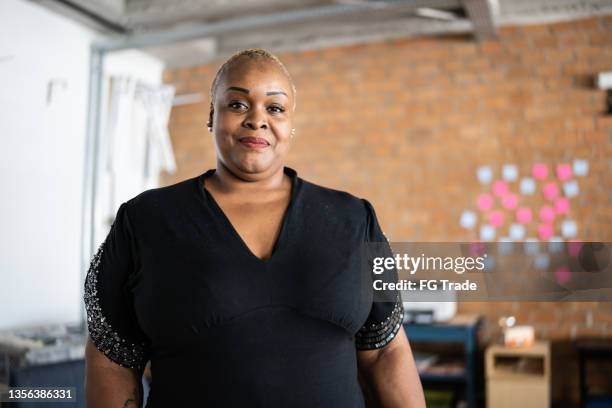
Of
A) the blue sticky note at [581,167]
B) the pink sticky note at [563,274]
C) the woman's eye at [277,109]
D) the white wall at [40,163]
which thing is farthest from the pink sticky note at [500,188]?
the woman's eye at [277,109]

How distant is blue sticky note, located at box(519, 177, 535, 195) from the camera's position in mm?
4398

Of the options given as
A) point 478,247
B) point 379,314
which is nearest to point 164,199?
point 379,314

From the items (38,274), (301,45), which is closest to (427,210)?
(301,45)

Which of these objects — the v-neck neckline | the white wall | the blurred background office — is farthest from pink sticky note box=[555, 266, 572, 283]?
the v-neck neckline

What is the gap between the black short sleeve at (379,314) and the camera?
1186 millimetres

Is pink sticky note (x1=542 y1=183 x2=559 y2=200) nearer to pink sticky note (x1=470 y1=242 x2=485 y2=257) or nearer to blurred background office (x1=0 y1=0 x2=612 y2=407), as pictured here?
blurred background office (x1=0 y1=0 x2=612 y2=407)

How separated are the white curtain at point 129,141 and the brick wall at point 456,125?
52 cm

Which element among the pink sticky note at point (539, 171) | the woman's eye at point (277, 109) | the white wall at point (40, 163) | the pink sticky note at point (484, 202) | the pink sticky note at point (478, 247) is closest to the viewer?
the woman's eye at point (277, 109)

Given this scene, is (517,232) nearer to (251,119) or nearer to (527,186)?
(527,186)

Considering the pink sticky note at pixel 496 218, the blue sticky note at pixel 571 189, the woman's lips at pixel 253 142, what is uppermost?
the blue sticky note at pixel 571 189

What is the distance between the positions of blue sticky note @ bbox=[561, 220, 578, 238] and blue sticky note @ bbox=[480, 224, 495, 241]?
441mm

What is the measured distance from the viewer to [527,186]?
441 centimetres

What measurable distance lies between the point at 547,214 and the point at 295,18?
6.77ft

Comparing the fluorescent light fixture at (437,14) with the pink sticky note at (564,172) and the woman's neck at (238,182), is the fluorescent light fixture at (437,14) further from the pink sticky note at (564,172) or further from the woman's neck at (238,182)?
the woman's neck at (238,182)
